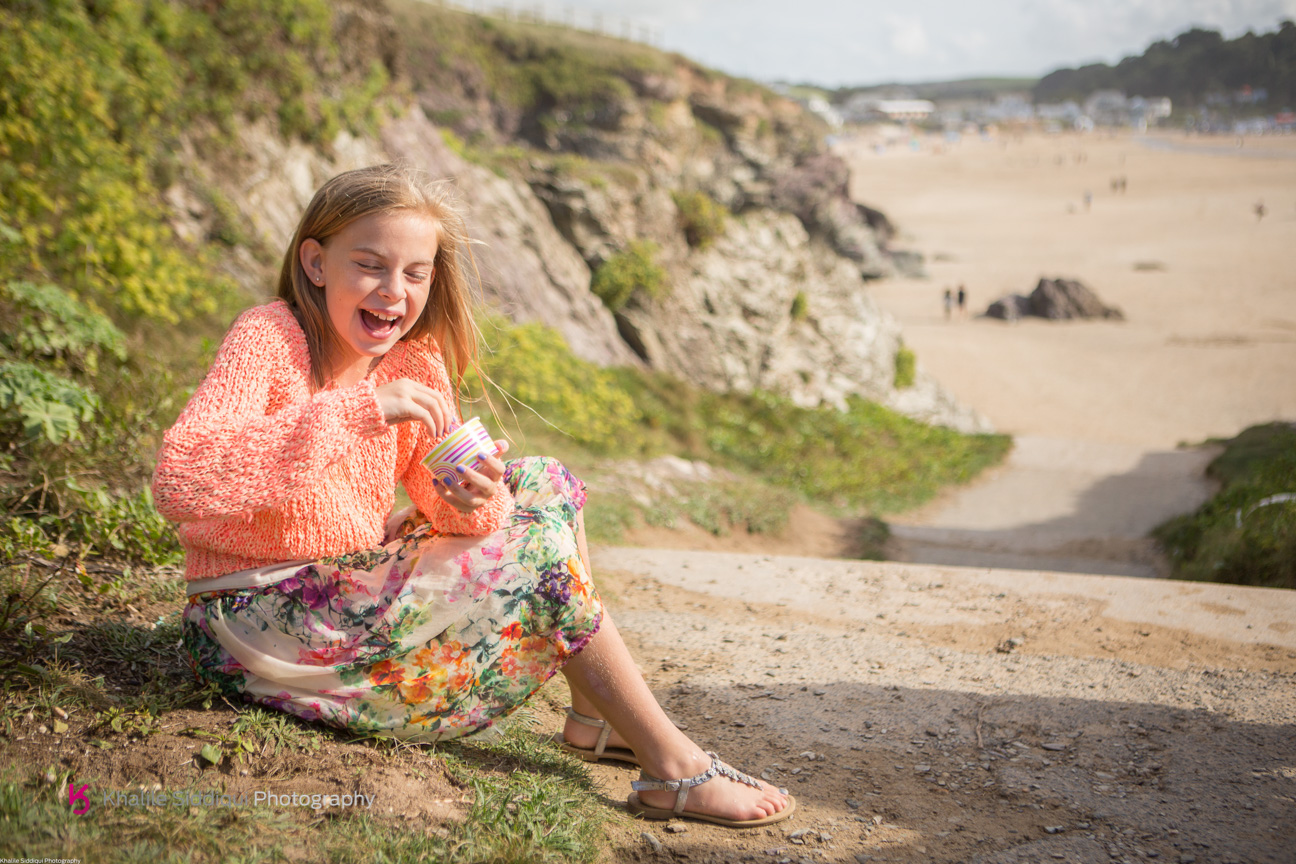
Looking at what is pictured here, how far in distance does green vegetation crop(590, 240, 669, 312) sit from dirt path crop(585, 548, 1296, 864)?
9946 mm

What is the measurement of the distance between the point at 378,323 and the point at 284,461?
1.83ft

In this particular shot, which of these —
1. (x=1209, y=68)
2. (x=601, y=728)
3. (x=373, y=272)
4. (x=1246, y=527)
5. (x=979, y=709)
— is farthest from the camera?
(x=1209, y=68)

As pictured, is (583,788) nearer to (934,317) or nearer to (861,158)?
(934,317)

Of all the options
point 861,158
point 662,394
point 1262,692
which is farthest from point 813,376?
point 861,158

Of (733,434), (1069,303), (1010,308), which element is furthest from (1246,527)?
(1069,303)

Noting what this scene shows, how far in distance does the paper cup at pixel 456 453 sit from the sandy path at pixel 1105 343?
7364 mm

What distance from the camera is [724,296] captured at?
658 inches

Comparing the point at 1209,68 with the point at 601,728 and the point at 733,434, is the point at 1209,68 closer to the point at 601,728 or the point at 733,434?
the point at 733,434

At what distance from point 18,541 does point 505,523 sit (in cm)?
210

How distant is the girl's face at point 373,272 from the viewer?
2.25 m

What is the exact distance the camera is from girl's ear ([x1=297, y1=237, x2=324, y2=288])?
2.31 meters

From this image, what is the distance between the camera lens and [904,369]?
19328 mm

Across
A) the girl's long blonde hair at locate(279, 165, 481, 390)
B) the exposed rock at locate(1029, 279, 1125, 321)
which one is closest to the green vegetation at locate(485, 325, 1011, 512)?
the girl's long blonde hair at locate(279, 165, 481, 390)

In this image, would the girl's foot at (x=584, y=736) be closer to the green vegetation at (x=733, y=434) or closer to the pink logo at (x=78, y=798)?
the pink logo at (x=78, y=798)
